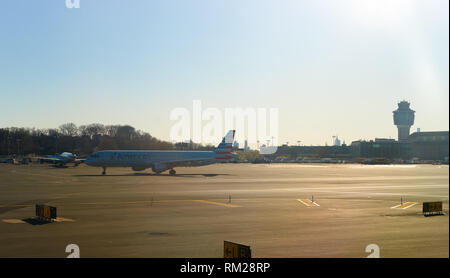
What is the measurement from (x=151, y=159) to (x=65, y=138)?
3624 inches

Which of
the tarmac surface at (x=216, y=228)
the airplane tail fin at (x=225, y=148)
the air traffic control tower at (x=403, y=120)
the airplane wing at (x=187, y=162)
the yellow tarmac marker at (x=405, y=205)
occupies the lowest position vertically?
the yellow tarmac marker at (x=405, y=205)

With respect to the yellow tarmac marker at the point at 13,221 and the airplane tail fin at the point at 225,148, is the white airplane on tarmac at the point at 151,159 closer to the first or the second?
the airplane tail fin at the point at 225,148

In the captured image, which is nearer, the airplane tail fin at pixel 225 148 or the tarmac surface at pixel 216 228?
the tarmac surface at pixel 216 228

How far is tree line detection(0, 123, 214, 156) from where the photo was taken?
483ft

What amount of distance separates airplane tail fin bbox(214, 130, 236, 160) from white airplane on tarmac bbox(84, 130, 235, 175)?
833mm

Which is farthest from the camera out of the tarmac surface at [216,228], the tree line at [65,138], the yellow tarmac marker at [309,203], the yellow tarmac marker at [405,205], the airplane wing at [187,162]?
the tree line at [65,138]

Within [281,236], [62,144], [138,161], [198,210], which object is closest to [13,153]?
[62,144]

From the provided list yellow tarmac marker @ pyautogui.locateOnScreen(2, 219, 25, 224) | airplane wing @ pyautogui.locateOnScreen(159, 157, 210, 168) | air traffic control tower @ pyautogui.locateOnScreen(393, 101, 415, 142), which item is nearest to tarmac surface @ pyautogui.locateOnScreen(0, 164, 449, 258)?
yellow tarmac marker @ pyautogui.locateOnScreen(2, 219, 25, 224)

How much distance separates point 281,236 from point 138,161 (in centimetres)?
6169

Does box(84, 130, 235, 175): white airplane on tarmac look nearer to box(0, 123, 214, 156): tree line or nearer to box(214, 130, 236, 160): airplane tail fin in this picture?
box(214, 130, 236, 160): airplane tail fin

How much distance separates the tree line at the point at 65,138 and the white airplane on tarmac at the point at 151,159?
59.0 meters

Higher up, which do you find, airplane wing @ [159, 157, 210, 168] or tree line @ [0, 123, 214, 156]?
tree line @ [0, 123, 214, 156]

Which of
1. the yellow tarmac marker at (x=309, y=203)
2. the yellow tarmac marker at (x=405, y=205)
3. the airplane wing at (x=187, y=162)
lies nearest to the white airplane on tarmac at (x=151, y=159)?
the airplane wing at (x=187, y=162)

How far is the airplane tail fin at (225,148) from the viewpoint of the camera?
85.6m
